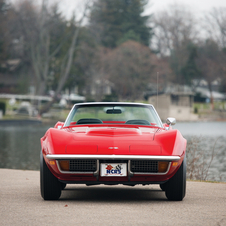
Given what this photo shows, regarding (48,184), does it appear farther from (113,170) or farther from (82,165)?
(113,170)

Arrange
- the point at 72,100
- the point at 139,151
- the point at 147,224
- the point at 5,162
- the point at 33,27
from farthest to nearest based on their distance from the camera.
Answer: the point at 72,100
the point at 33,27
the point at 5,162
the point at 139,151
the point at 147,224

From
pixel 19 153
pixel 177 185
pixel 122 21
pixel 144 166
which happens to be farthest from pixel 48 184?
pixel 122 21

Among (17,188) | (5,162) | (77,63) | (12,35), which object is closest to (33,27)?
(12,35)

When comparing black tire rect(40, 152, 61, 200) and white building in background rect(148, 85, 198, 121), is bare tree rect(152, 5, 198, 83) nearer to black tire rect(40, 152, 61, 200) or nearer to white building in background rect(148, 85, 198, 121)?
white building in background rect(148, 85, 198, 121)

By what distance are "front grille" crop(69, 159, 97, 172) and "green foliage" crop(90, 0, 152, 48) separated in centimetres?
7232

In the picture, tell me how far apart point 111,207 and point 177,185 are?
0.95 metres

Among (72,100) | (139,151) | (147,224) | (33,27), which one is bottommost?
(72,100)

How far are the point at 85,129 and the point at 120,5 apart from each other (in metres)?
78.7

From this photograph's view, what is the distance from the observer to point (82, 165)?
552 cm

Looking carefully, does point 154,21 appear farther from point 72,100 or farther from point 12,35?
point 12,35

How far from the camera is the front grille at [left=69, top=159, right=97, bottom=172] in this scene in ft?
18.0

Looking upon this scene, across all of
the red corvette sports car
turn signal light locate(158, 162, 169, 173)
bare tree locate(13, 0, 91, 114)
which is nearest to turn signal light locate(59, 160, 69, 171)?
the red corvette sports car

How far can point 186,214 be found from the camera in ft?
16.6

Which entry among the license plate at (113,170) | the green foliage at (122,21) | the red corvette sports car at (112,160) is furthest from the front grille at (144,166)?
the green foliage at (122,21)
